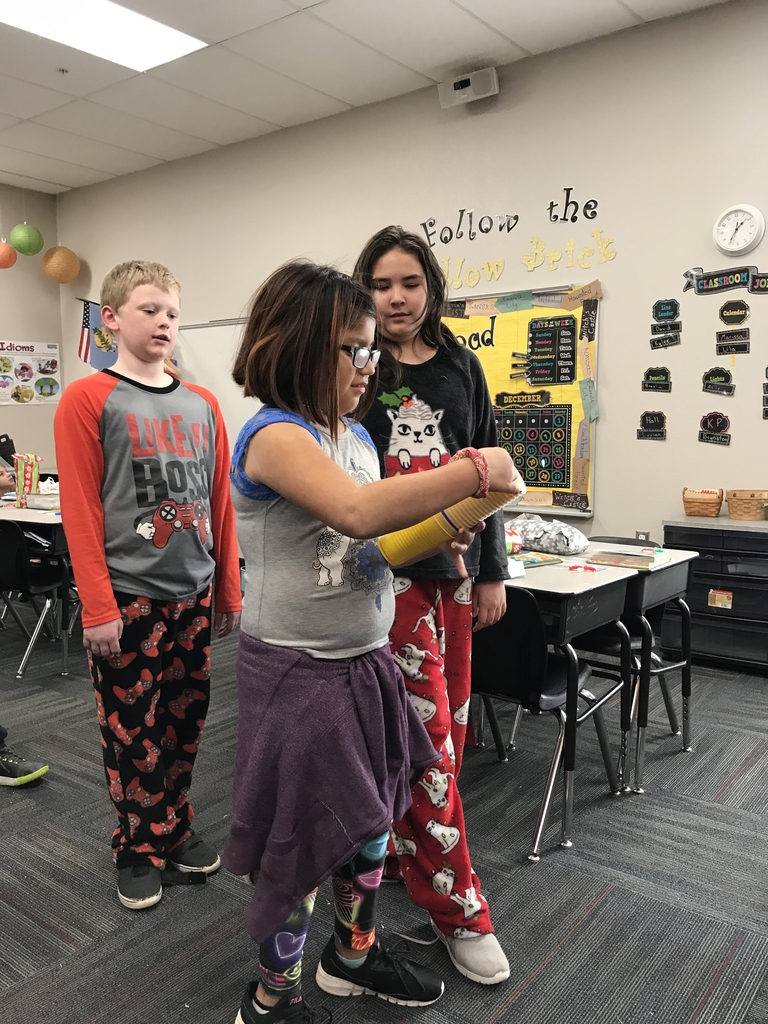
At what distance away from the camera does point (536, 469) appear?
449cm

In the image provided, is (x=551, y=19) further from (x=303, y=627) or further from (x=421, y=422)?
(x=303, y=627)

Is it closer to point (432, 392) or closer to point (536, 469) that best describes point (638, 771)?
point (432, 392)

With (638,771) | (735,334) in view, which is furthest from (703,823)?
(735,334)

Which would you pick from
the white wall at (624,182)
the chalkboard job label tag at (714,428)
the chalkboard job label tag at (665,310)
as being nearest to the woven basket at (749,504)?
the white wall at (624,182)

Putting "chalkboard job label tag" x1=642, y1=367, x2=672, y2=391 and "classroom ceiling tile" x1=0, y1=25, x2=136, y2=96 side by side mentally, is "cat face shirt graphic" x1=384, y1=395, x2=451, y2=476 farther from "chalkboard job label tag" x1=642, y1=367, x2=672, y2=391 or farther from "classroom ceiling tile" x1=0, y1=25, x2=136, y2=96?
"classroom ceiling tile" x1=0, y1=25, x2=136, y2=96

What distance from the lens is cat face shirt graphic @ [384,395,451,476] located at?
153 cm

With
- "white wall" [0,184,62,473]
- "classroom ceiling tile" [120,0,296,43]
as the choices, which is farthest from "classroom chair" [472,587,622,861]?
"white wall" [0,184,62,473]

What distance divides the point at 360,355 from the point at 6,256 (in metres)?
6.36

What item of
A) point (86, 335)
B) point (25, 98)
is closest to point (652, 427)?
point (25, 98)

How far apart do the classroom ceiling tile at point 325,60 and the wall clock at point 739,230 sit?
1.94 meters

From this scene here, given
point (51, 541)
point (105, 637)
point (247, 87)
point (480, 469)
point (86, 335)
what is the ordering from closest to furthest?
point (480, 469)
point (105, 637)
point (51, 541)
point (247, 87)
point (86, 335)

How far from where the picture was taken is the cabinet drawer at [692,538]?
3.64 metres

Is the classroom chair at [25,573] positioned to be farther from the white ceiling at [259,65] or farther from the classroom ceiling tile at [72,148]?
the classroom ceiling tile at [72,148]

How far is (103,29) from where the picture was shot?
408 cm
